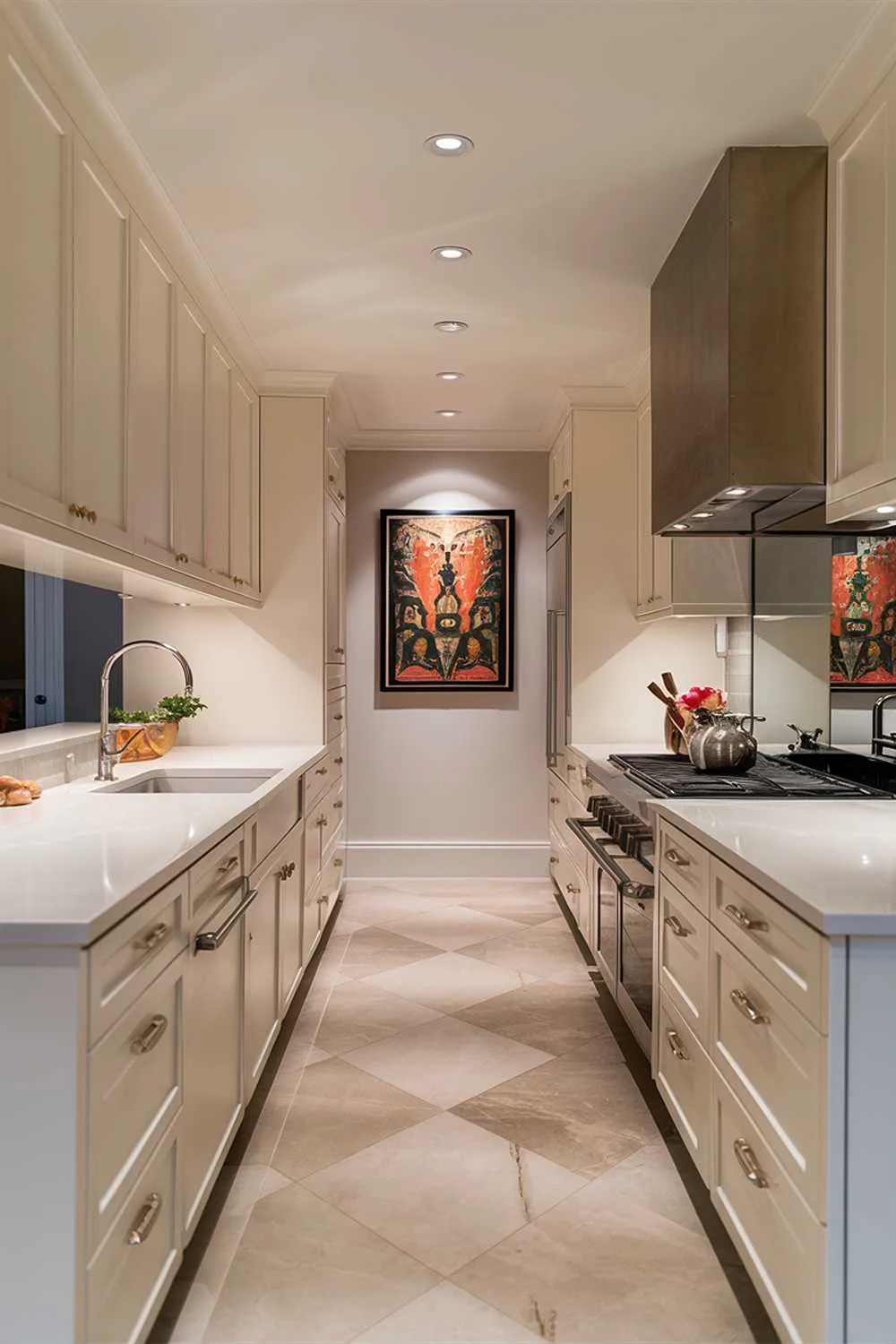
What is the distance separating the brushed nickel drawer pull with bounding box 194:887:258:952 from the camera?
1.85m

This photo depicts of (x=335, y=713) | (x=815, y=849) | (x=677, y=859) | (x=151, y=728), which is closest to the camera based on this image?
(x=815, y=849)

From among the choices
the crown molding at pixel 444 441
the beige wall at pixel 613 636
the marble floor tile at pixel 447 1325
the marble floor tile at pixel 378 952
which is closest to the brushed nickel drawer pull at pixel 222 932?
the marble floor tile at pixel 447 1325

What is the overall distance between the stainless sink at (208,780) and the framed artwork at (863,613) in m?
1.79

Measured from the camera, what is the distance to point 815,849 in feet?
5.94

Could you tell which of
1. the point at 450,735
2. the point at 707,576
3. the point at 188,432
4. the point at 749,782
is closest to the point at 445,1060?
the point at 749,782

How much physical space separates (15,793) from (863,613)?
90.4 inches

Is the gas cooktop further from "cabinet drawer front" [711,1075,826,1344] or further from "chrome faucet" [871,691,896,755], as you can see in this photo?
"cabinet drawer front" [711,1075,826,1344]

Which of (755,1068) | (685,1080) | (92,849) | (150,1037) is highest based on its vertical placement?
(92,849)

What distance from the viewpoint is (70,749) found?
2.97 metres

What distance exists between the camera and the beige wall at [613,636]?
14.3ft

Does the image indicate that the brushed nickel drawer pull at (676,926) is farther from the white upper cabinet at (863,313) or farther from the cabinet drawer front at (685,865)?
the white upper cabinet at (863,313)

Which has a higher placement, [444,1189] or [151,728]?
[151,728]

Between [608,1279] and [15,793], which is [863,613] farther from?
[15,793]

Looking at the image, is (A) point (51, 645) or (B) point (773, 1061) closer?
(B) point (773, 1061)
